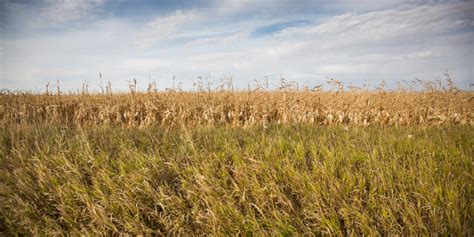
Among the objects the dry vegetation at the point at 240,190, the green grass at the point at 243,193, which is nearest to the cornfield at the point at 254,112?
the dry vegetation at the point at 240,190

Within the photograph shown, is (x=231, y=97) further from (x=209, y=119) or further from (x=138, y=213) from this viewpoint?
(x=138, y=213)

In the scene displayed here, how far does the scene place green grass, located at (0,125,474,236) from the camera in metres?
3.62

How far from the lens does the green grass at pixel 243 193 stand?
362 centimetres

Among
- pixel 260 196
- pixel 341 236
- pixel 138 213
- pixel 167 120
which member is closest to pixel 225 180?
pixel 260 196

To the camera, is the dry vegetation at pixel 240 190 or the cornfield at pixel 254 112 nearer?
the dry vegetation at pixel 240 190

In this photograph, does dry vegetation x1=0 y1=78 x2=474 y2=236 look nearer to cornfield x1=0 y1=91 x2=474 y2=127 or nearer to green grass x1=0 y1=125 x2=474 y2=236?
green grass x1=0 y1=125 x2=474 y2=236

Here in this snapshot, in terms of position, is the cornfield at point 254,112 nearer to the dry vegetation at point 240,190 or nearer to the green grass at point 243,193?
the dry vegetation at point 240,190

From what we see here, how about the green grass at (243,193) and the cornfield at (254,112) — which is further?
the cornfield at (254,112)

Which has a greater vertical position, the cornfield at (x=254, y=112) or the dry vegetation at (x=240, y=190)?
the cornfield at (x=254, y=112)

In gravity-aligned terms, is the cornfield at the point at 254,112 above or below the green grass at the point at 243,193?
above

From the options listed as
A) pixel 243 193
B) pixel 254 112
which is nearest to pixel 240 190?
pixel 243 193

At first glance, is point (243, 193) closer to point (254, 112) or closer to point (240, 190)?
point (240, 190)

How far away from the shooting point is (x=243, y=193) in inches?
163

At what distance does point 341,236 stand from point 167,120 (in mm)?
7755
